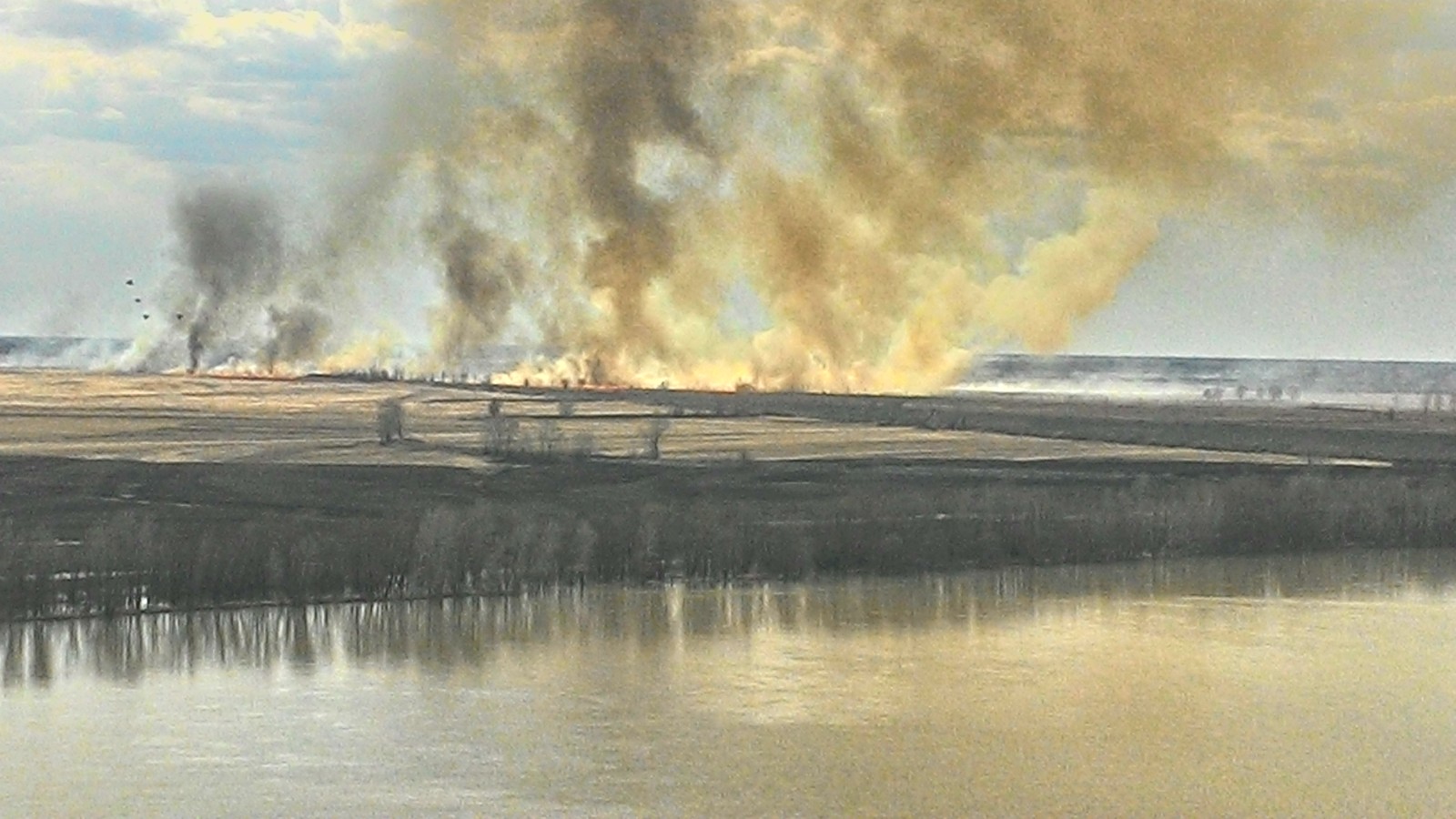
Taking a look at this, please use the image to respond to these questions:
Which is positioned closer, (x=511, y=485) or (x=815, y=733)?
(x=815, y=733)

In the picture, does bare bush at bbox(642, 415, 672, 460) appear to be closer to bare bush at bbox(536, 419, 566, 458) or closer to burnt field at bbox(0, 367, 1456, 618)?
burnt field at bbox(0, 367, 1456, 618)

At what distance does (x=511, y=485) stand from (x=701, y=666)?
1645 centimetres

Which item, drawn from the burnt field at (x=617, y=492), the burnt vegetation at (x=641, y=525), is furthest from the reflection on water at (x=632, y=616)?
the burnt field at (x=617, y=492)

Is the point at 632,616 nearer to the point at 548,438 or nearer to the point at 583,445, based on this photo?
the point at 583,445

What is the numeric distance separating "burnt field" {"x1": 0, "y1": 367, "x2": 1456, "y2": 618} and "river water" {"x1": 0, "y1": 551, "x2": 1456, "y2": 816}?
3.48 ft

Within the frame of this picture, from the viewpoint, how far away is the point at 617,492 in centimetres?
4769

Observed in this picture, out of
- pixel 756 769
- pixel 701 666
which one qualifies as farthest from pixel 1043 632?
pixel 756 769

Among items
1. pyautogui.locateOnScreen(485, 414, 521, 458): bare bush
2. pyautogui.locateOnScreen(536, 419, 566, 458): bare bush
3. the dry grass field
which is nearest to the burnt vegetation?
pyautogui.locateOnScreen(536, 419, 566, 458): bare bush

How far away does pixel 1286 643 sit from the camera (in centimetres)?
3469

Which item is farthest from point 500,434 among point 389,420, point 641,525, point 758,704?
point 758,704

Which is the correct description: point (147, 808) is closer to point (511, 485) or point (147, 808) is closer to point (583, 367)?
point (511, 485)

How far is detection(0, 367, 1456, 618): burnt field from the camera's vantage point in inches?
1453

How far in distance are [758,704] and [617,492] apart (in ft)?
62.0

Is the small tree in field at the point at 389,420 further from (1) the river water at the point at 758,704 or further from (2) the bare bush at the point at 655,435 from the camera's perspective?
(1) the river water at the point at 758,704
